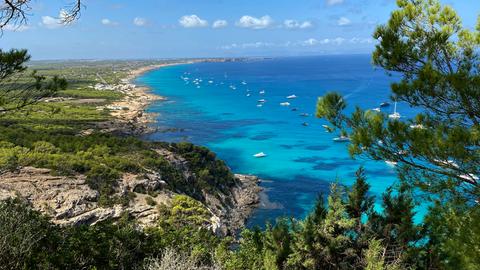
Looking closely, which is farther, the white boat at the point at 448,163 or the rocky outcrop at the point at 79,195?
the rocky outcrop at the point at 79,195

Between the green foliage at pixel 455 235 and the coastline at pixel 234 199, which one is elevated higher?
the green foliage at pixel 455 235

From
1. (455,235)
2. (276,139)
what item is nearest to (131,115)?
(276,139)

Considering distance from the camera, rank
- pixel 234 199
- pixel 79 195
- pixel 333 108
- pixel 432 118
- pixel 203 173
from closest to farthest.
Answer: pixel 432 118 < pixel 333 108 < pixel 79 195 < pixel 203 173 < pixel 234 199

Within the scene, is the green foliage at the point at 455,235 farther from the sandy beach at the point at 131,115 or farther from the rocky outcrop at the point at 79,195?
the sandy beach at the point at 131,115

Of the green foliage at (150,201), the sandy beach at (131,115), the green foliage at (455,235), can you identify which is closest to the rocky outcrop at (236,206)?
the green foliage at (150,201)

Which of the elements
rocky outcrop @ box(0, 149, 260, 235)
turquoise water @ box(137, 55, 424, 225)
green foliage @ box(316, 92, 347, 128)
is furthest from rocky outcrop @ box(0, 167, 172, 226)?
green foliage @ box(316, 92, 347, 128)

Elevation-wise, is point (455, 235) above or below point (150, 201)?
above

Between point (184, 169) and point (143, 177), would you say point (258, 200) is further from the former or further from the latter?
point (143, 177)

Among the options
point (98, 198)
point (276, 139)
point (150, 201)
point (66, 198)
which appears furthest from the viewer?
point (276, 139)

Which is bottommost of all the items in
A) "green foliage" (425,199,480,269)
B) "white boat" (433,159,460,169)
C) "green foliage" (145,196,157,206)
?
"green foliage" (145,196,157,206)

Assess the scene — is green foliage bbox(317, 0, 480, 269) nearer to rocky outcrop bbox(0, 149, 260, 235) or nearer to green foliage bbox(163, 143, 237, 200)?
rocky outcrop bbox(0, 149, 260, 235)

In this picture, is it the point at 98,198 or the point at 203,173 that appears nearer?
the point at 98,198

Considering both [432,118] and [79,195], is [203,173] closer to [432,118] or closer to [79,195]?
[79,195]

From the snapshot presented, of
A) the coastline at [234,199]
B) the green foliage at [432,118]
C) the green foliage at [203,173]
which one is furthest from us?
the green foliage at [203,173]
